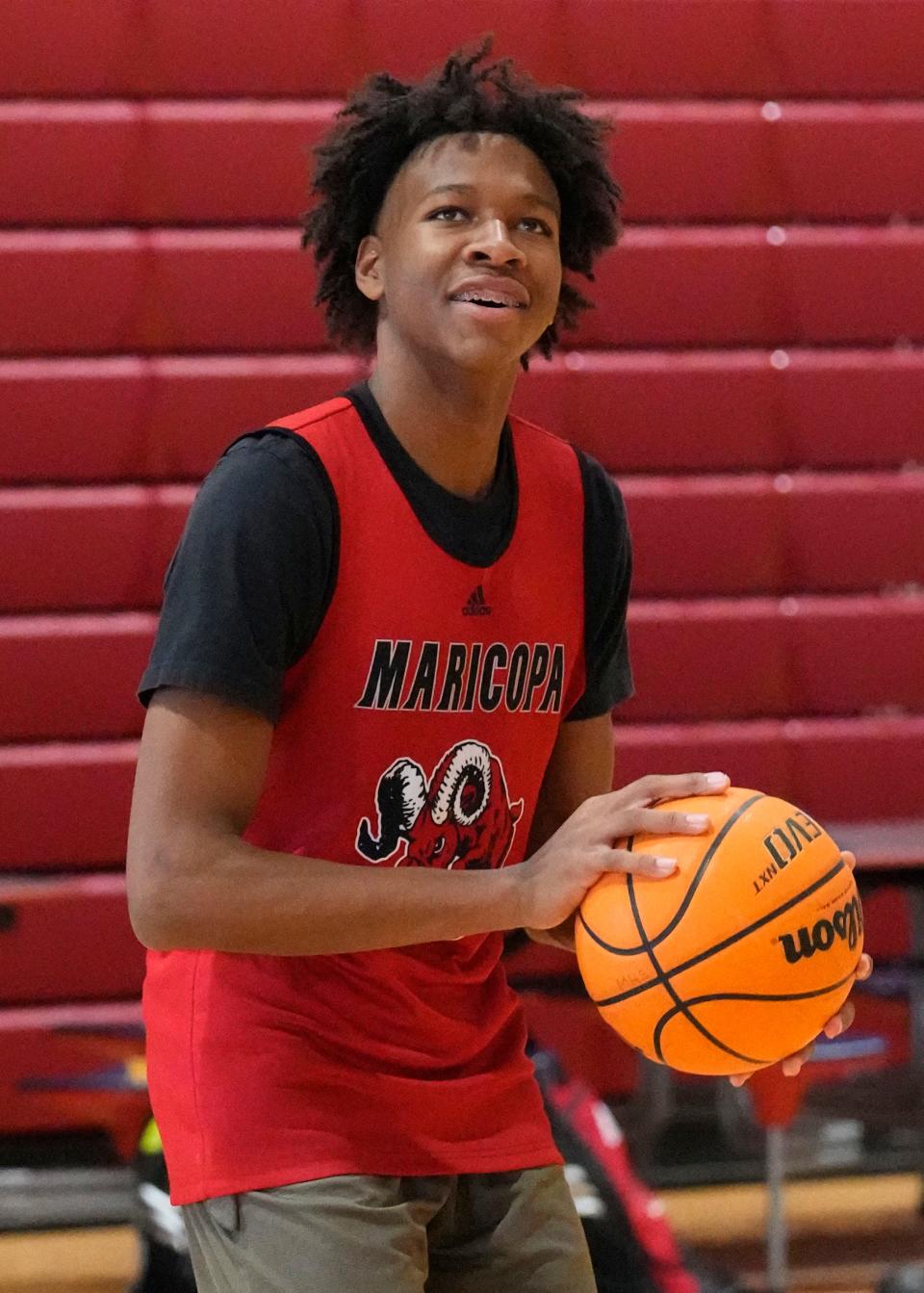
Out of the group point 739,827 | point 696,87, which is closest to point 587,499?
point 739,827

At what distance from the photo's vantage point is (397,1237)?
1.55 meters

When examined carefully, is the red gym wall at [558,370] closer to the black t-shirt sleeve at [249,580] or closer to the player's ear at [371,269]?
the player's ear at [371,269]

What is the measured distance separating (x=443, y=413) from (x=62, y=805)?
227 centimetres

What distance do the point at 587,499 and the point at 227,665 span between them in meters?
0.57

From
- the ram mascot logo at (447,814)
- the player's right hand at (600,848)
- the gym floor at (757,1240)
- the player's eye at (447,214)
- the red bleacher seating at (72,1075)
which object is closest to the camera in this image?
the player's right hand at (600,848)

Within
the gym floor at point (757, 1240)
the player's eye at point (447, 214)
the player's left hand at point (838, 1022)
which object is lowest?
the gym floor at point (757, 1240)

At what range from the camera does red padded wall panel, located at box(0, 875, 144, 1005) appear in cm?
375

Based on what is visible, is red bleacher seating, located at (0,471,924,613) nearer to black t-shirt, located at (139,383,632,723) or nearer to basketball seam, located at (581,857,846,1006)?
black t-shirt, located at (139,383,632,723)

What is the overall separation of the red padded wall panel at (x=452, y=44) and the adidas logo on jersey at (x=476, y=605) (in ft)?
8.16

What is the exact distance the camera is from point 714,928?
4.96ft

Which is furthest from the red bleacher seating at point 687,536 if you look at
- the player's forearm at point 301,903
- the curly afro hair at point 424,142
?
the player's forearm at point 301,903

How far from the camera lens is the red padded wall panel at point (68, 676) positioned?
3748 mm

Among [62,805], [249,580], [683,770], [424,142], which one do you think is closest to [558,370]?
[683,770]

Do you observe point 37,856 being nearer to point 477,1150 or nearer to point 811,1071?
point 811,1071
